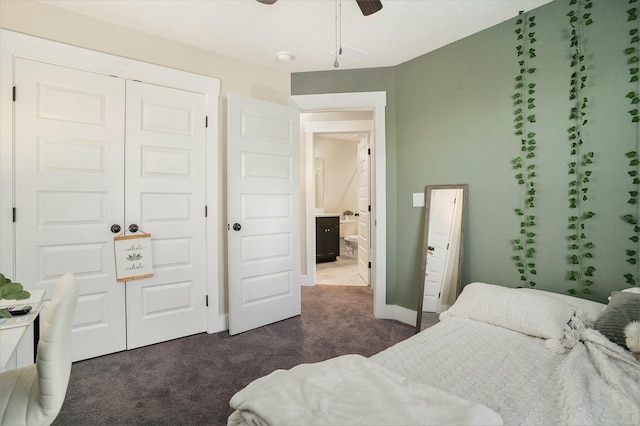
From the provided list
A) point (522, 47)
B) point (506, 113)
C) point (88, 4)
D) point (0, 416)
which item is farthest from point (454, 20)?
point (0, 416)

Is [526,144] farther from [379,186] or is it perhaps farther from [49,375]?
[49,375]

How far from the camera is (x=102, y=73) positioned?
7.54 feet

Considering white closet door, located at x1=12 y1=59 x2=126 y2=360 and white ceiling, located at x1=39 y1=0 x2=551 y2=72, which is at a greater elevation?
white ceiling, located at x1=39 y1=0 x2=551 y2=72

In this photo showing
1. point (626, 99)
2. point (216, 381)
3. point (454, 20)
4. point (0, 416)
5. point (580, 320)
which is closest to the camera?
point (0, 416)

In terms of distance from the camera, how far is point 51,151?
2.13 m

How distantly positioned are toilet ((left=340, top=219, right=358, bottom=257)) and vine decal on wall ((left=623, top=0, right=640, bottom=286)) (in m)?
4.89

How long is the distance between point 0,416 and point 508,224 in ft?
9.57

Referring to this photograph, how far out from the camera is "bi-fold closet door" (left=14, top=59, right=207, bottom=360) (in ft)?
6.85

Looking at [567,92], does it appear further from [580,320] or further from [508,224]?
[580,320]

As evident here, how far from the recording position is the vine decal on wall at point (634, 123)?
176 centimetres

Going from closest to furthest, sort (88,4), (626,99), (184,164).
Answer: (626,99) < (88,4) < (184,164)

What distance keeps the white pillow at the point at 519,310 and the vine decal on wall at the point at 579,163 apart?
1.27 ft

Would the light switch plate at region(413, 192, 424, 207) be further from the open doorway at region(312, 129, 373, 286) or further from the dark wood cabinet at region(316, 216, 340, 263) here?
the dark wood cabinet at region(316, 216, 340, 263)

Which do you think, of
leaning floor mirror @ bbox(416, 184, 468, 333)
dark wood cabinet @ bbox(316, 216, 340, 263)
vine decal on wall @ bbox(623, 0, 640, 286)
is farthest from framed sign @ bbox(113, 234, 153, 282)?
dark wood cabinet @ bbox(316, 216, 340, 263)
